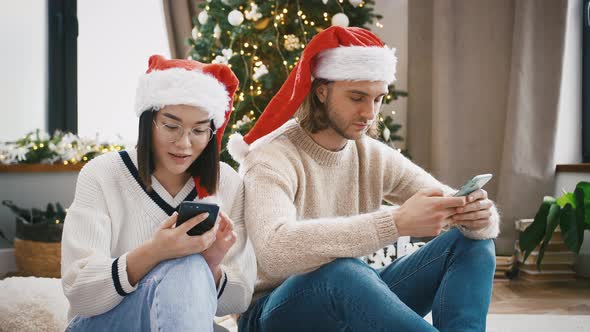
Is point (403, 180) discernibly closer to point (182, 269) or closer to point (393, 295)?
point (393, 295)

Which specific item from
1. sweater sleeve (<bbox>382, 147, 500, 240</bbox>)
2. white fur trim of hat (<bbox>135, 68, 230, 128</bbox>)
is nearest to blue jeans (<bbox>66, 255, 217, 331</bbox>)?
white fur trim of hat (<bbox>135, 68, 230, 128</bbox>)

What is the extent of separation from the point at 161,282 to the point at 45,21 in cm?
337

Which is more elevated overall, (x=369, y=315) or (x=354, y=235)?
(x=354, y=235)

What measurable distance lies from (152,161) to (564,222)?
2280mm

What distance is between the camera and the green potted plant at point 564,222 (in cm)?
287

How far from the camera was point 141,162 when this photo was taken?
141 cm

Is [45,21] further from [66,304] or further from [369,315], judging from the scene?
[369,315]

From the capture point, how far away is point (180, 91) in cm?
139

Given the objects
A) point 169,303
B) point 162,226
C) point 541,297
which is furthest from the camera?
point 541,297

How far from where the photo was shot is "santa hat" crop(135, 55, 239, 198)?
4.58 ft

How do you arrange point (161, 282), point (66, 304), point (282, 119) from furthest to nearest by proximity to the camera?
point (66, 304) → point (282, 119) → point (161, 282)

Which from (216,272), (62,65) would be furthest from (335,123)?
(62,65)

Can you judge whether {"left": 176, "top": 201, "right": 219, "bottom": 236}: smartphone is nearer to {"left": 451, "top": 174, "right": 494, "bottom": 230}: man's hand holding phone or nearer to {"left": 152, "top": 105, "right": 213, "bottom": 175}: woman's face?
{"left": 152, "top": 105, "right": 213, "bottom": 175}: woman's face

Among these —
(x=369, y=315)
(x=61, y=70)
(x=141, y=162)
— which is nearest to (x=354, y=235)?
(x=369, y=315)
